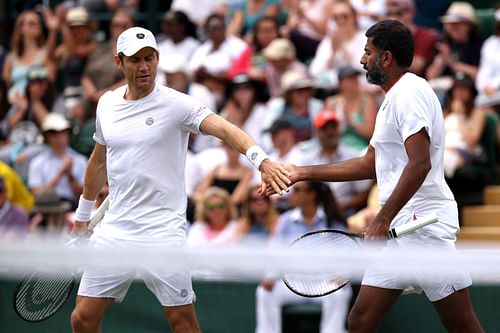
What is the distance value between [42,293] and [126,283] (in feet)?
1.93

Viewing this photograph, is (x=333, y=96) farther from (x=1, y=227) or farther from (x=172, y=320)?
(x=172, y=320)

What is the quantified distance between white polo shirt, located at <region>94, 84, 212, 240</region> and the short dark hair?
105 cm

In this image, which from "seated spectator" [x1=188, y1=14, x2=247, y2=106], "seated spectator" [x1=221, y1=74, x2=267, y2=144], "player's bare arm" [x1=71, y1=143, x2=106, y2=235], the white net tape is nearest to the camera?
the white net tape

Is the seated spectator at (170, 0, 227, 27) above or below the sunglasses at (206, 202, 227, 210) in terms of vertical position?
above

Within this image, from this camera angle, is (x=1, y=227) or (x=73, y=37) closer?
(x=1, y=227)

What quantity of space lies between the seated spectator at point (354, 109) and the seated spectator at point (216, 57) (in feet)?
5.65

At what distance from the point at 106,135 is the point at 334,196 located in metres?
3.82

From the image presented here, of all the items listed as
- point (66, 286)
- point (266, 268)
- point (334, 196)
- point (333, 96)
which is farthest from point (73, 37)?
point (266, 268)

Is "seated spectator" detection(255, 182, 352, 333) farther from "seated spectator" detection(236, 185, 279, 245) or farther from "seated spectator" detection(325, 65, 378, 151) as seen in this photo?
"seated spectator" detection(325, 65, 378, 151)

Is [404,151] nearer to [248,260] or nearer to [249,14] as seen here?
[248,260]

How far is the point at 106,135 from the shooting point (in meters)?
6.95

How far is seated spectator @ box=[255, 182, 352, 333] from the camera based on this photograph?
9727 mm

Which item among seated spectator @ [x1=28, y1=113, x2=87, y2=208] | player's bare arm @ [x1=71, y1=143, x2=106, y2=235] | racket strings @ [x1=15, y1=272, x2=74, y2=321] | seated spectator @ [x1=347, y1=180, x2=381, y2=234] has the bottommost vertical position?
seated spectator @ [x1=28, y1=113, x2=87, y2=208]

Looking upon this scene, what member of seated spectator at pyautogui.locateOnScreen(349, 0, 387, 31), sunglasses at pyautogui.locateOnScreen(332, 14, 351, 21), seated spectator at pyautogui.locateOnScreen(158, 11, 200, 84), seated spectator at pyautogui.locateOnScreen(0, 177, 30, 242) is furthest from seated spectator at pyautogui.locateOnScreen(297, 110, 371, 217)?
seated spectator at pyautogui.locateOnScreen(158, 11, 200, 84)
